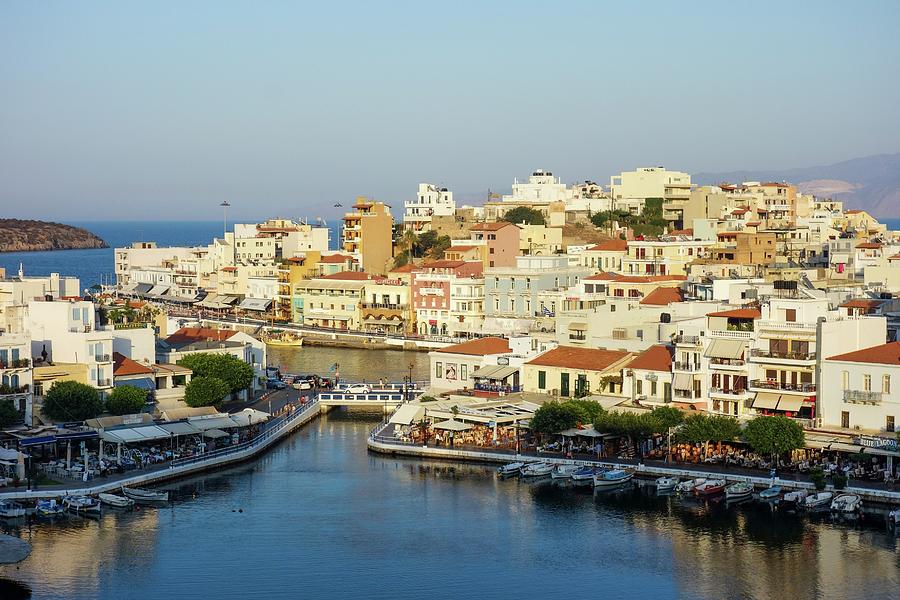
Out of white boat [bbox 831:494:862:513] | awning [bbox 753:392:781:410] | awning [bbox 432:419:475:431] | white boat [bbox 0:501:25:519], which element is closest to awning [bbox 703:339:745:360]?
awning [bbox 753:392:781:410]

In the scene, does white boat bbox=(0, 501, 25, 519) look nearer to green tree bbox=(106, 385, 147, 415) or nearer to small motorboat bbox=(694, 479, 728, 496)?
green tree bbox=(106, 385, 147, 415)

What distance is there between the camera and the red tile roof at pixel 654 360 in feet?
134

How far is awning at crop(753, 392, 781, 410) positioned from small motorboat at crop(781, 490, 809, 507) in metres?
4.67

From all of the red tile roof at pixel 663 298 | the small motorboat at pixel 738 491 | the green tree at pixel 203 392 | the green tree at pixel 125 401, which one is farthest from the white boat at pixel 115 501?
the red tile roof at pixel 663 298

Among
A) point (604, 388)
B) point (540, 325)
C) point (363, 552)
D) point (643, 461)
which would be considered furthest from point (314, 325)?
point (363, 552)

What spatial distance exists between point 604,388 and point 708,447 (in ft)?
18.5

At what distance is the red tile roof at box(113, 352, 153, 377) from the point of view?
41.7 meters

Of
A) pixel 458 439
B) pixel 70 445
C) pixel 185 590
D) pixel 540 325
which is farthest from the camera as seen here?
pixel 540 325

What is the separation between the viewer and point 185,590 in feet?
91.1

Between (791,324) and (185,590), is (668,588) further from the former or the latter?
(791,324)

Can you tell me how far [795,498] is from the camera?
32.8 meters

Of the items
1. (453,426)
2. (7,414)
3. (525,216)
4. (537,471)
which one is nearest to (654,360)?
(453,426)

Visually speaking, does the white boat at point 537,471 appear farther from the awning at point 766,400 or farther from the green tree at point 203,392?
the green tree at point 203,392

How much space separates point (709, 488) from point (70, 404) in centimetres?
1656
